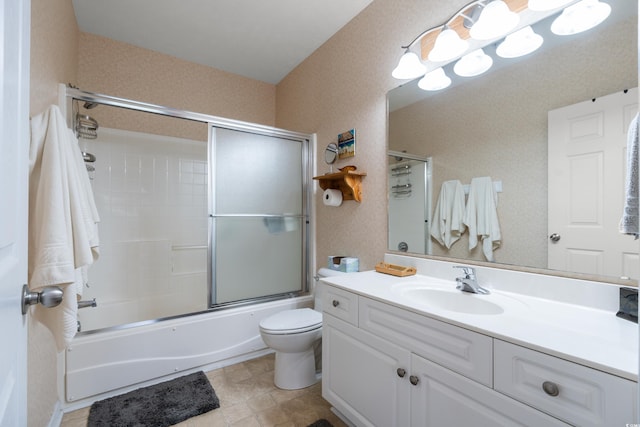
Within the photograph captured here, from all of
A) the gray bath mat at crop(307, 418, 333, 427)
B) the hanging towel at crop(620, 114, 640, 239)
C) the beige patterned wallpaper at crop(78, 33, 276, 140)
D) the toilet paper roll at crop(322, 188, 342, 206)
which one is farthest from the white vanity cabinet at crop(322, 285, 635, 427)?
the beige patterned wallpaper at crop(78, 33, 276, 140)

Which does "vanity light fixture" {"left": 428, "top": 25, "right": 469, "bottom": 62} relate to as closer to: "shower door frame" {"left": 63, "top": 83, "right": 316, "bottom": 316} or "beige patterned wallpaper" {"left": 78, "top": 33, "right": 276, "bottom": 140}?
"shower door frame" {"left": 63, "top": 83, "right": 316, "bottom": 316}

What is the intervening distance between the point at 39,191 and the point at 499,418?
1.76m

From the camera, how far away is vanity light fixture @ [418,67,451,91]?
61.9 inches

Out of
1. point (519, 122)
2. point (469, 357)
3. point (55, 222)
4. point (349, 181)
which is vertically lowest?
point (469, 357)

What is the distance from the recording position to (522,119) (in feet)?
4.16

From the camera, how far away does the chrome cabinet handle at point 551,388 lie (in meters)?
0.73

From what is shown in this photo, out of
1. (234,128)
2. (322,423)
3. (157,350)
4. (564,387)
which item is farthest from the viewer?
(234,128)

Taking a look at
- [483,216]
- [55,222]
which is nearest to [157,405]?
[55,222]

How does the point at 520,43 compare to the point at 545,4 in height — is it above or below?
below

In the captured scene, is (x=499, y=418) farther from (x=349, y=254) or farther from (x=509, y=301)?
(x=349, y=254)

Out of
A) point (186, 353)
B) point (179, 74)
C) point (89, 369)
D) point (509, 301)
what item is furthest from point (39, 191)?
point (179, 74)

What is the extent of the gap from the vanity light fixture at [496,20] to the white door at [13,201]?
1.59 meters

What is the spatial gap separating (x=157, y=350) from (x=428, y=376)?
1.73 m

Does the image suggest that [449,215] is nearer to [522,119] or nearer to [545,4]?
[522,119]
